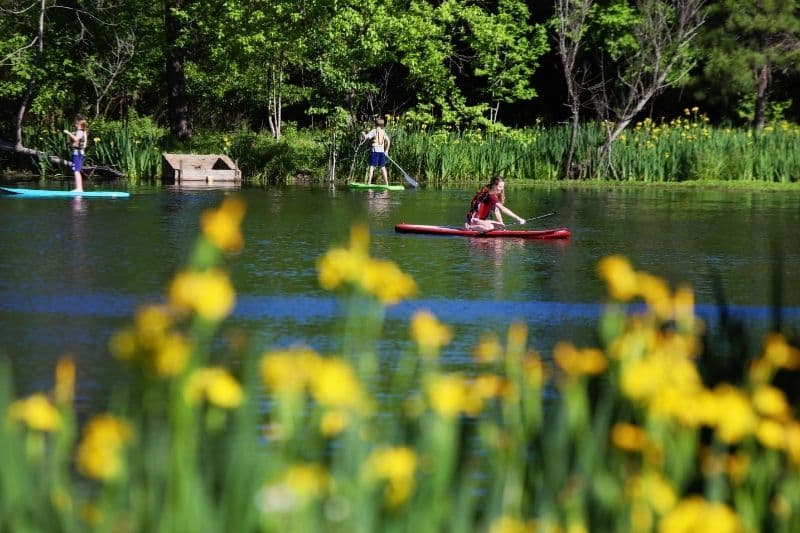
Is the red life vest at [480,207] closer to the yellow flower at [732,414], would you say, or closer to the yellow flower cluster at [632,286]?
the yellow flower cluster at [632,286]

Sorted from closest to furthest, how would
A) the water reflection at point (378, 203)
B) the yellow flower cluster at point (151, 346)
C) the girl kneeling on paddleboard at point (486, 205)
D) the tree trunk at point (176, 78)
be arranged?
the yellow flower cluster at point (151, 346), the girl kneeling on paddleboard at point (486, 205), the water reflection at point (378, 203), the tree trunk at point (176, 78)

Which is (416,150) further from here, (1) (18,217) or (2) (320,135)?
(1) (18,217)

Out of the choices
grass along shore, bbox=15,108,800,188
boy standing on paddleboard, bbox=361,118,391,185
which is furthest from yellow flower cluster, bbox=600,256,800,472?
grass along shore, bbox=15,108,800,188

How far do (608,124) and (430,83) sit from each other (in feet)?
21.8

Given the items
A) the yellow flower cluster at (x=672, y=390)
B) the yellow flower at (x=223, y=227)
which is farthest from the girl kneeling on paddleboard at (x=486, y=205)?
the yellow flower at (x=223, y=227)

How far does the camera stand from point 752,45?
40.8 metres

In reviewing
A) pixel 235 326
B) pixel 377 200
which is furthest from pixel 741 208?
pixel 235 326

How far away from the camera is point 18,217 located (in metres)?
22.1

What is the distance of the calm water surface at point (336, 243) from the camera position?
11.8 meters

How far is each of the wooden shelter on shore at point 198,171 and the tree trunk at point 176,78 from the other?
4.15m

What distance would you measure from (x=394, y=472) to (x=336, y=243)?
15.2m

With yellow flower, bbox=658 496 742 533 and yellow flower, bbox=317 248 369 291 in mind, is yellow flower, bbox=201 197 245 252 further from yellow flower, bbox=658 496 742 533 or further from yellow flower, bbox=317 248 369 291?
yellow flower, bbox=658 496 742 533

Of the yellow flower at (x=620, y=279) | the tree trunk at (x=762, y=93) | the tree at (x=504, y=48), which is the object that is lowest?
the yellow flower at (x=620, y=279)

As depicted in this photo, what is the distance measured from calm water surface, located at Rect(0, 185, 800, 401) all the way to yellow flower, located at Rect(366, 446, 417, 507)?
15.2ft
